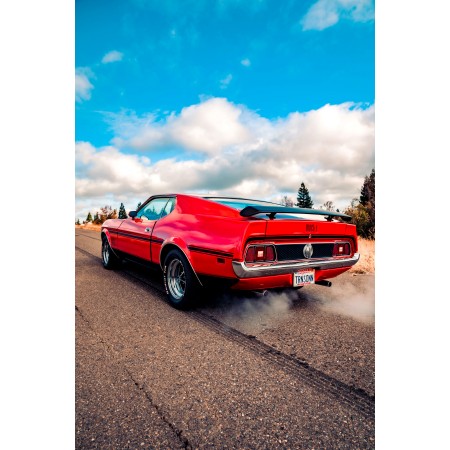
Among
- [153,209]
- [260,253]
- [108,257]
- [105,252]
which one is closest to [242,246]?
[260,253]

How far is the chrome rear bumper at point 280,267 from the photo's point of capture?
2521 millimetres

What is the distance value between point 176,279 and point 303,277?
1333mm

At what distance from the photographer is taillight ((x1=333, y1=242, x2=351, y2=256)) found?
322 centimetres

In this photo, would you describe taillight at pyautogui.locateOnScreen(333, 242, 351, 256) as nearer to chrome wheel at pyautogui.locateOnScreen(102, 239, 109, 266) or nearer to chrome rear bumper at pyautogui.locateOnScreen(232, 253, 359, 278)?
chrome rear bumper at pyautogui.locateOnScreen(232, 253, 359, 278)

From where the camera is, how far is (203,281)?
2926mm

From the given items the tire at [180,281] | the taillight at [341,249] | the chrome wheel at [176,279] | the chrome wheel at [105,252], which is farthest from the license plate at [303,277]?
the chrome wheel at [105,252]

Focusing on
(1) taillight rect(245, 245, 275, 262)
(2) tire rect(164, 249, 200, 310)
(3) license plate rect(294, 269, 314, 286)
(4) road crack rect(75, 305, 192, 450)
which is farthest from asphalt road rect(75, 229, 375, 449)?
(1) taillight rect(245, 245, 275, 262)

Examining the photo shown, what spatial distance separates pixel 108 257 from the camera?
536cm

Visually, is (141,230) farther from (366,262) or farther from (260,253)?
(366,262)

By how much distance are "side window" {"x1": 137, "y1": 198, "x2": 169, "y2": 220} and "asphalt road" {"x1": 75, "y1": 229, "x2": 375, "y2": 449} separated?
110cm
